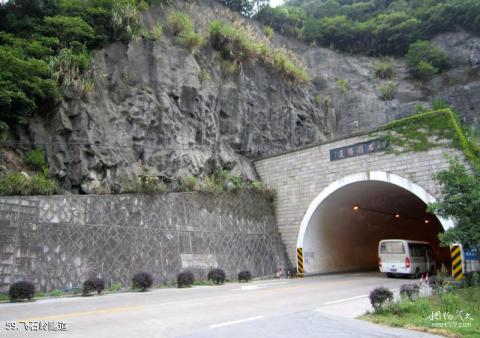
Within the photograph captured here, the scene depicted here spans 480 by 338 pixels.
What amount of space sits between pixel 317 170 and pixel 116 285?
10048 mm

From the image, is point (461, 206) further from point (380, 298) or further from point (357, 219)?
point (357, 219)

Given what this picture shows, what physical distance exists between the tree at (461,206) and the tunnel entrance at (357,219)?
332 centimetres

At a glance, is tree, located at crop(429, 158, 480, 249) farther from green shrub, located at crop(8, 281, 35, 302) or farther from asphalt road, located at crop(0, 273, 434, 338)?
green shrub, located at crop(8, 281, 35, 302)

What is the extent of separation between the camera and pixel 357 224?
22125mm

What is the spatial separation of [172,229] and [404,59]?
24.3 meters

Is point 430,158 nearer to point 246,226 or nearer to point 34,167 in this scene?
point 246,226

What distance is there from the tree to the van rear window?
6.03 m

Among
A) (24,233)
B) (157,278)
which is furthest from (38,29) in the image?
(157,278)

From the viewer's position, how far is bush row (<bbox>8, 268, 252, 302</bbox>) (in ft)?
32.4

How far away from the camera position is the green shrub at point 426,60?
28344 millimetres

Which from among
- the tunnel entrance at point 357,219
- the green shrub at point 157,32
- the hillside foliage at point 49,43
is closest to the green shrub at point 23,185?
the hillside foliage at point 49,43

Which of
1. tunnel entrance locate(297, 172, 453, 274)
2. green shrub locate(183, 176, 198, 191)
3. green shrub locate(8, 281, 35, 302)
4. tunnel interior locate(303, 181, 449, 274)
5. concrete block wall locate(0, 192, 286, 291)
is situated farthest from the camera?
tunnel interior locate(303, 181, 449, 274)

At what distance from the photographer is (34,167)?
544 inches

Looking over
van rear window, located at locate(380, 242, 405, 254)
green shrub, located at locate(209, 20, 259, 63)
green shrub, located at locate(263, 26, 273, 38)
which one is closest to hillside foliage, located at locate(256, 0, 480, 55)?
green shrub, located at locate(263, 26, 273, 38)
